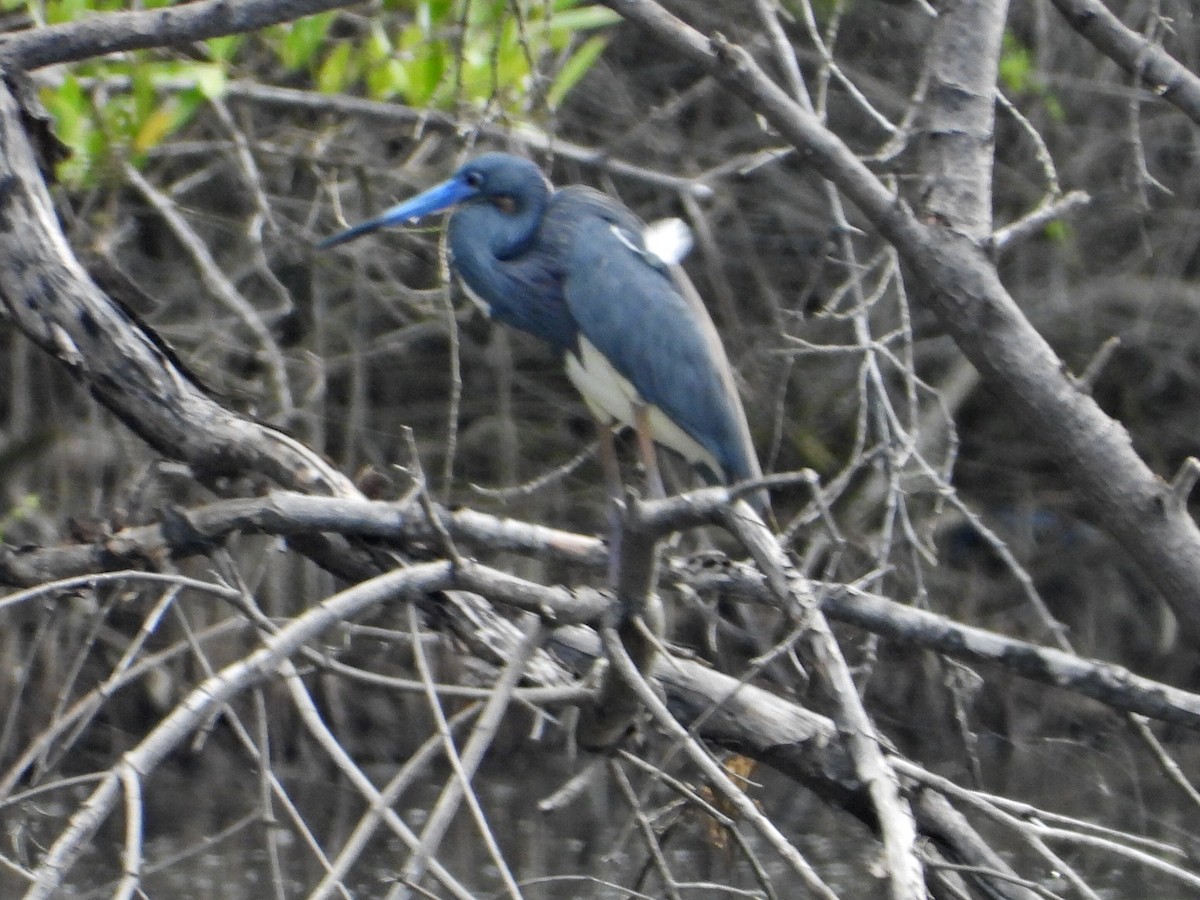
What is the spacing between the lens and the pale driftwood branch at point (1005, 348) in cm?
177

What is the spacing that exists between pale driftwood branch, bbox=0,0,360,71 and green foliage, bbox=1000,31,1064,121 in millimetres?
2247

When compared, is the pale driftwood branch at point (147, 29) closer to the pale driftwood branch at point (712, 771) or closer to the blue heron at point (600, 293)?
the pale driftwood branch at point (712, 771)

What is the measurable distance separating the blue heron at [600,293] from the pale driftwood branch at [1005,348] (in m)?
1.07

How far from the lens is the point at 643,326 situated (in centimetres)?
295

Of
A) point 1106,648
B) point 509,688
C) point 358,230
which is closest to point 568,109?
point 358,230

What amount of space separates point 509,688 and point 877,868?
0.35 meters

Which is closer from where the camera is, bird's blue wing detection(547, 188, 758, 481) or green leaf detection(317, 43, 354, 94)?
bird's blue wing detection(547, 188, 758, 481)

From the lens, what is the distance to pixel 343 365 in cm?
463

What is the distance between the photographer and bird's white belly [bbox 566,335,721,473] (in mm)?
3008

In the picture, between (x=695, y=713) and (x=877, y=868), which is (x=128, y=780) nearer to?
(x=877, y=868)

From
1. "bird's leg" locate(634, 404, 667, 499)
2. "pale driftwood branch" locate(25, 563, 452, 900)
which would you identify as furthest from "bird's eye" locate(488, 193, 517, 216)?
"pale driftwood branch" locate(25, 563, 452, 900)

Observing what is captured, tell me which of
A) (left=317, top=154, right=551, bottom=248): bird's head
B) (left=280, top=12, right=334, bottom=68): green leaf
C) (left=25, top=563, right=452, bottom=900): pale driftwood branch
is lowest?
(left=25, top=563, right=452, bottom=900): pale driftwood branch

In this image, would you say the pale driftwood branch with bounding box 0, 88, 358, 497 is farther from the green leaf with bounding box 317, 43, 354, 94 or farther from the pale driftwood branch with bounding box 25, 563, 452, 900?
the green leaf with bounding box 317, 43, 354, 94

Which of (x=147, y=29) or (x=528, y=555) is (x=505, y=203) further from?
(x=528, y=555)
